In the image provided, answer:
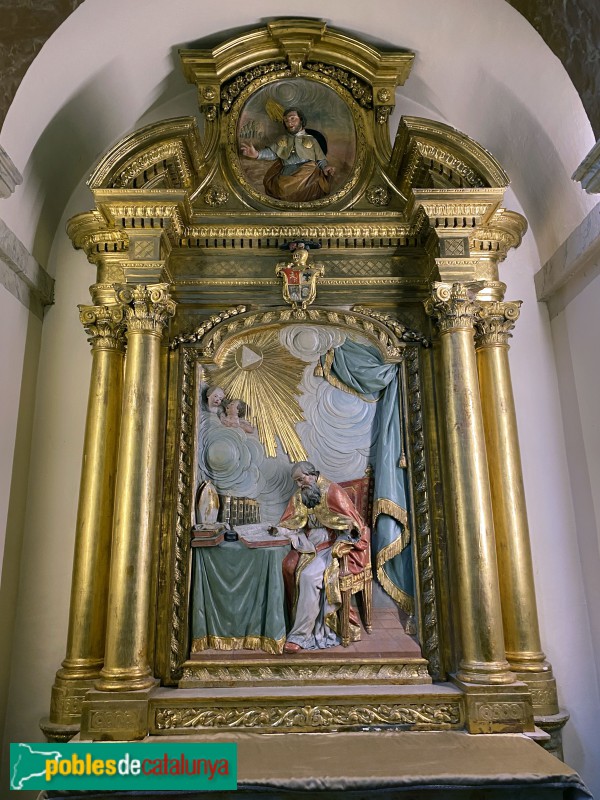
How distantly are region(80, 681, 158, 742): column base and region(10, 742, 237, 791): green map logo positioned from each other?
0.43 ft

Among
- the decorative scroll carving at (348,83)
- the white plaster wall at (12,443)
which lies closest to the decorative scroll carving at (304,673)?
the white plaster wall at (12,443)

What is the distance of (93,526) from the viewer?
13.3 feet

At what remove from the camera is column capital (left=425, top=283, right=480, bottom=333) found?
4191 mm

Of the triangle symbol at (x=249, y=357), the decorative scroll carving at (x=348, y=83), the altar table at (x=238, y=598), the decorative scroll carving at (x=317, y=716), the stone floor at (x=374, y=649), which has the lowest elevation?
the decorative scroll carving at (x=317, y=716)

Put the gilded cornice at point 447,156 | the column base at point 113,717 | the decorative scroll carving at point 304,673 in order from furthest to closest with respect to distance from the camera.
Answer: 1. the gilded cornice at point 447,156
2. the decorative scroll carving at point 304,673
3. the column base at point 113,717

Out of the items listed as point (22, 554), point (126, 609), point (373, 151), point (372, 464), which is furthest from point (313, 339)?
point (22, 554)

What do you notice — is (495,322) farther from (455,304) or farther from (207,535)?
(207,535)

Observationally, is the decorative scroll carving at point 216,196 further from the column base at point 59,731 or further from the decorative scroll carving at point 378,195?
the column base at point 59,731

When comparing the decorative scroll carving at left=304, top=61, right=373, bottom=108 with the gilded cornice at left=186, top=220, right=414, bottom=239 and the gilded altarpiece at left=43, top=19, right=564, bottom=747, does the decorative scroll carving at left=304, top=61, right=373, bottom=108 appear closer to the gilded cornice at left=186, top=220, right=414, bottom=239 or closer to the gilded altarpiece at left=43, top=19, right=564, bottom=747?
the gilded altarpiece at left=43, top=19, right=564, bottom=747

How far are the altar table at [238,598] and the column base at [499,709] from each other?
121 cm

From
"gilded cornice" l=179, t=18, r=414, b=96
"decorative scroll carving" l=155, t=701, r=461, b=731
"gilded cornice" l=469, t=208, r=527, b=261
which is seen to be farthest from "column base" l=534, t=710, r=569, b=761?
"gilded cornice" l=179, t=18, r=414, b=96

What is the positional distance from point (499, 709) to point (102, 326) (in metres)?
3.51

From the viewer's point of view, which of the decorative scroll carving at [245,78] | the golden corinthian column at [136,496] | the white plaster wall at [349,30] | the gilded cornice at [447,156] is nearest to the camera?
the golden corinthian column at [136,496]

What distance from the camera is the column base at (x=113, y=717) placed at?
136 inches
